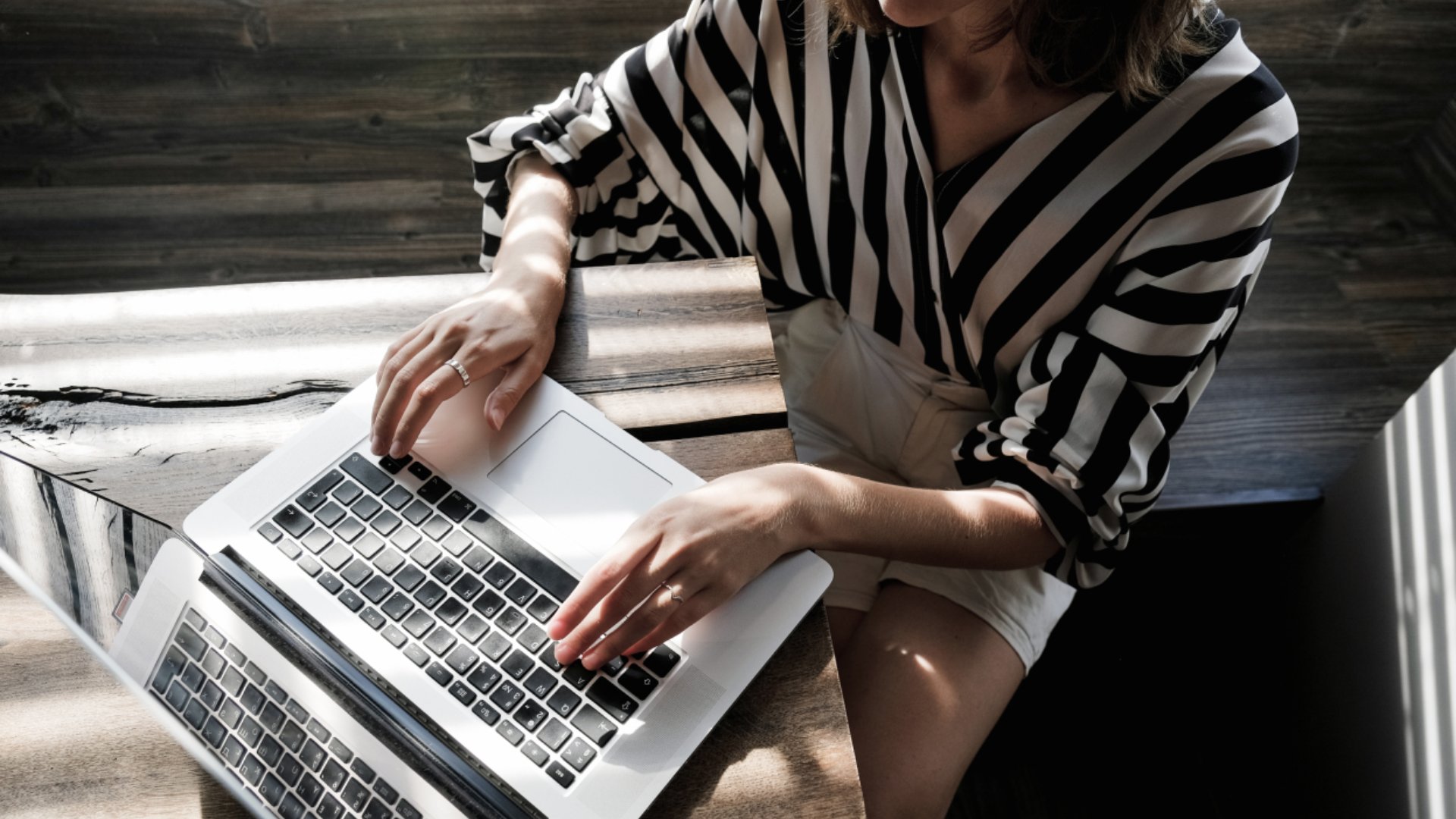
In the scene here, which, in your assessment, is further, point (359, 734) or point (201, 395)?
point (201, 395)

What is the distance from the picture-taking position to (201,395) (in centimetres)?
86

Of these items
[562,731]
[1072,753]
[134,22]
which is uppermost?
[562,731]

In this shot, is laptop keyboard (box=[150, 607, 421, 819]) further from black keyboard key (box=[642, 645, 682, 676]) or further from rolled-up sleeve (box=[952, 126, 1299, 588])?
rolled-up sleeve (box=[952, 126, 1299, 588])

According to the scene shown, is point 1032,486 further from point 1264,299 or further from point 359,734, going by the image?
point 1264,299

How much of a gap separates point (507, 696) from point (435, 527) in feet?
0.49

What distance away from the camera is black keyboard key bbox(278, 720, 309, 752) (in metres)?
0.68

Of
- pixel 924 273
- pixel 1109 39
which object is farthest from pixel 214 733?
pixel 1109 39

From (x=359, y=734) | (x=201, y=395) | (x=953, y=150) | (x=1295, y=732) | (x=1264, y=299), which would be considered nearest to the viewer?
(x=359, y=734)

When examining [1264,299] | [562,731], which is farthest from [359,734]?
[1264,299]

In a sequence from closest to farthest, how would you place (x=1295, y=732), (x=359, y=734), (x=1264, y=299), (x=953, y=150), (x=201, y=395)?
1. (x=359, y=734)
2. (x=201, y=395)
3. (x=953, y=150)
4. (x=1295, y=732)
5. (x=1264, y=299)

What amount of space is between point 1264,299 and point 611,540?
1.49 m

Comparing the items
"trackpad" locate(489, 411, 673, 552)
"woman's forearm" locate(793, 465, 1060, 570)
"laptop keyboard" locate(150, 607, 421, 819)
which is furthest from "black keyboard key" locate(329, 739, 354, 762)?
"woman's forearm" locate(793, 465, 1060, 570)

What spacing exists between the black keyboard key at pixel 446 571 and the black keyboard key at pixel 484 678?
0.07m

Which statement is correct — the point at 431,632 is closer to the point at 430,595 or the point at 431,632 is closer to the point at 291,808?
the point at 430,595
